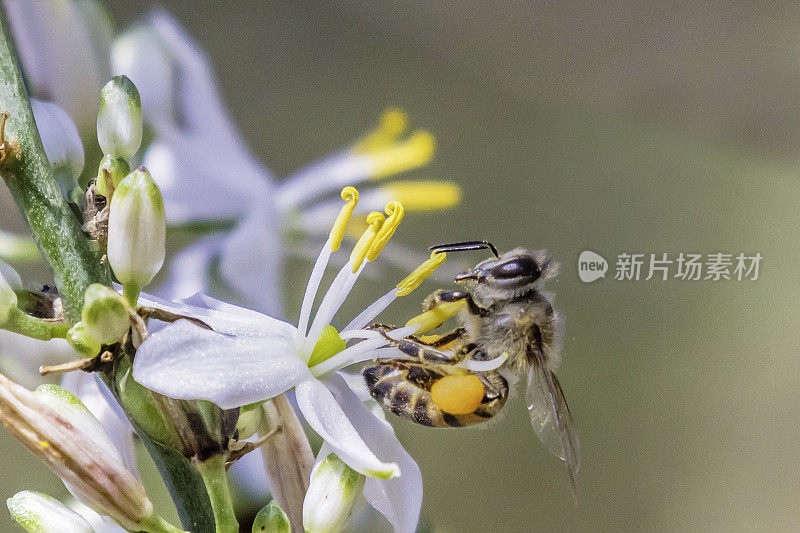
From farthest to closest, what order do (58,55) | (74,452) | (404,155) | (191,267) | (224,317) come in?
(404,155)
(191,267)
(58,55)
(224,317)
(74,452)

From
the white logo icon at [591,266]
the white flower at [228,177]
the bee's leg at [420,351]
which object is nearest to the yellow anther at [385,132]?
the white flower at [228,177]

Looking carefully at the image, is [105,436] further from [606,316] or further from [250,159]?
[606,316]

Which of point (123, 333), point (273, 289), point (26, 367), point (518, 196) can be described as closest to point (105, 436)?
point (123, 333)

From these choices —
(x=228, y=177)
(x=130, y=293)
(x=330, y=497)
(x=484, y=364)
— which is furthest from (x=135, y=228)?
(x=228, y=177)

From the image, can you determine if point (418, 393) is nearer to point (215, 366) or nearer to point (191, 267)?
point (215, 366)

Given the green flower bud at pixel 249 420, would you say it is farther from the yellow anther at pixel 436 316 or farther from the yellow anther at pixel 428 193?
Answer: the yellow anther at pixel 428 193

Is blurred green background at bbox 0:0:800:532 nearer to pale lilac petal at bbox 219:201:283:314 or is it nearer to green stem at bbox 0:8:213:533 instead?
pale lilac petal at bbox 219:201:283:314
